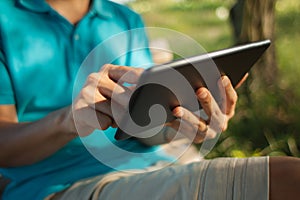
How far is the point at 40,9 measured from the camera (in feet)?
6.36

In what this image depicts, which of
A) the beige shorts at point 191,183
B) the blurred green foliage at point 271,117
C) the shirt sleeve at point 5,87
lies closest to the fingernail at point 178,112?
the beige shorts at point 191,183

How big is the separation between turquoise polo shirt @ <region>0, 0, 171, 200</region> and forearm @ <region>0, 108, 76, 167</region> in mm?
67

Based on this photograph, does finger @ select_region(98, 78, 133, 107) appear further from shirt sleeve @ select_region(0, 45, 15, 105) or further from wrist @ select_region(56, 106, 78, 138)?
shirt sleeve @ select_region(0, 45, 15, 105)

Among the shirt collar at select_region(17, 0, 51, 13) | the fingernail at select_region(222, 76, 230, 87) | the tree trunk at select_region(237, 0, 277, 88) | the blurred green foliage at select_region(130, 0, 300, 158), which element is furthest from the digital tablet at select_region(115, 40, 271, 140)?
the tree trunk at select_region(237, 0, 277, 88)

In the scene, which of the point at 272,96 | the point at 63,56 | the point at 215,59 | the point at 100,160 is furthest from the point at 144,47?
the point at 272,96

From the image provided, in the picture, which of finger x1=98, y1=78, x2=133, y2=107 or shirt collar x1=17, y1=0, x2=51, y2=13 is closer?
finger x1=98, y1=78, x2=133, y2=107

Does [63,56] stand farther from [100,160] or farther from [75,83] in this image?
[100,160]

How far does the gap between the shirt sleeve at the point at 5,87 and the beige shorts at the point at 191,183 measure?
317 mm

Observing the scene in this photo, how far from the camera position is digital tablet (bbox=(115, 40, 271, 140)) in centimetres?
143

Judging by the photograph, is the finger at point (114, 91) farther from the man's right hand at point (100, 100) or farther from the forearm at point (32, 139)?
the forearm at point (32, 139)

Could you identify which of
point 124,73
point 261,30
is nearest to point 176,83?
point 124,73

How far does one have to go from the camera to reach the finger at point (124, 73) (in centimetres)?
149

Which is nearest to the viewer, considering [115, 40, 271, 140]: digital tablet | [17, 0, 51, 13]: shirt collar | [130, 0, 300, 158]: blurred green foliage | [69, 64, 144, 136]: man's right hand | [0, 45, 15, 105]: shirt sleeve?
[115, 40, 271, 140]: digital tablet

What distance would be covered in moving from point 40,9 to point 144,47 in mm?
422
